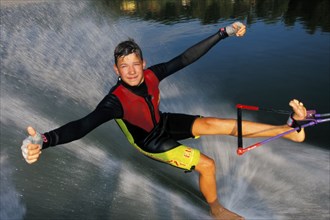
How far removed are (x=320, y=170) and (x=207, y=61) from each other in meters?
9.07

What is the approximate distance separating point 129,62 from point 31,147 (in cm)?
176

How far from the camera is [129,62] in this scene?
4.15m

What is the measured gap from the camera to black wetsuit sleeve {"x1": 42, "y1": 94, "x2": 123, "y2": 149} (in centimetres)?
336

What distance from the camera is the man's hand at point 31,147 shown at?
9.64 ft

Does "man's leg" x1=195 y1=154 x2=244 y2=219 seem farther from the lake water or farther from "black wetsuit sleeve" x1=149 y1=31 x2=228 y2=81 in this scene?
"black wetsuit sleeve" x1=149 y1=31 x2=228 y2=81

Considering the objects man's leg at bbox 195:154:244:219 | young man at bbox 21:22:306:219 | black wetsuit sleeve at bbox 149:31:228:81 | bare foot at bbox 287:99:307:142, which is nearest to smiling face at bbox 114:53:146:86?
young man at bbox 21:22:306:219

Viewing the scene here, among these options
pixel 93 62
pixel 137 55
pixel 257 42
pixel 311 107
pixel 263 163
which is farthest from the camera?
pixel 257 42

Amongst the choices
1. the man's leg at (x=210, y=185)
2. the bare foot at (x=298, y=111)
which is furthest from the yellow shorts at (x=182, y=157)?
the bare foot at (x=298, y=111)

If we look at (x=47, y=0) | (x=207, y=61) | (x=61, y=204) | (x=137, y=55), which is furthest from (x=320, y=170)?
(x=47, y=0)

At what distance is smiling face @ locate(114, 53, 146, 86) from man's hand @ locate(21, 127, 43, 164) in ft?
5.19

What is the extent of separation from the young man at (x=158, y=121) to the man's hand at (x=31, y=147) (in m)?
0.72

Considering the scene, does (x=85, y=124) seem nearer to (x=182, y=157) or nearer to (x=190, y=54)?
(x=182, y=157)

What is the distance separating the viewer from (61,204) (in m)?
5.18

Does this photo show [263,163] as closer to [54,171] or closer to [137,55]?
[137,55]
